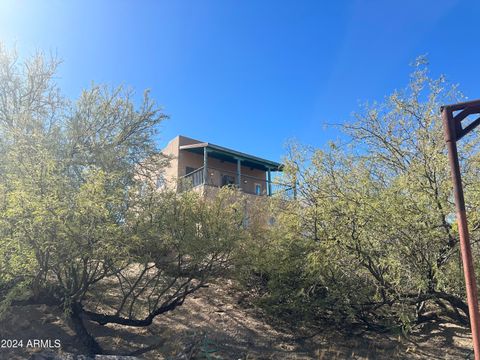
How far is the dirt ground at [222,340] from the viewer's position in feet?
27.4

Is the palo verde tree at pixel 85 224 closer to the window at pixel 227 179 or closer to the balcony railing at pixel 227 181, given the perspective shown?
the balcony railing at pixel 227 181

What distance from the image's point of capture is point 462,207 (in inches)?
160

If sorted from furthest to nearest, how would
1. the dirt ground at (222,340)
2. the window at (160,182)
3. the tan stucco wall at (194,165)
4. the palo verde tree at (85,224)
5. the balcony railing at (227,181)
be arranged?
the tan stucco wall at (194,165)
the balcony railing at (227,181)
the window at (160,182)
the dirt ground at (222,340)
the palo verde tree at (85,224)

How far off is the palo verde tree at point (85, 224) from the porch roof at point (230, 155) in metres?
7.48

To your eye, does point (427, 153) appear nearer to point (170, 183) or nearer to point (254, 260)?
point (254, 260)

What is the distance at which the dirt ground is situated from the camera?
8.35 meters

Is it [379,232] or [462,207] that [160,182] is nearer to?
[379,232]

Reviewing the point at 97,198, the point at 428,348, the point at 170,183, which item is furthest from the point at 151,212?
the point at 428,348

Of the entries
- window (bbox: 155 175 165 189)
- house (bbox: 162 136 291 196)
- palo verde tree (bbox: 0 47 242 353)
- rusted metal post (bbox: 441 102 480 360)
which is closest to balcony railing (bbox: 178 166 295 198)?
house (bbox: 162 136 291 196)

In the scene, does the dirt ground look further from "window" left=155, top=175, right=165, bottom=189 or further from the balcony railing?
the balcony railing

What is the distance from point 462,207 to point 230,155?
1686 centimetres

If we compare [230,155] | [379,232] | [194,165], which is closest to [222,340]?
[379,232]

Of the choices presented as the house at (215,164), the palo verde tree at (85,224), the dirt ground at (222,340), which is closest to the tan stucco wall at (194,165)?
the house at (215,164)

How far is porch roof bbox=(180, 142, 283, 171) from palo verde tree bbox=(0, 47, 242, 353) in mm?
7485
